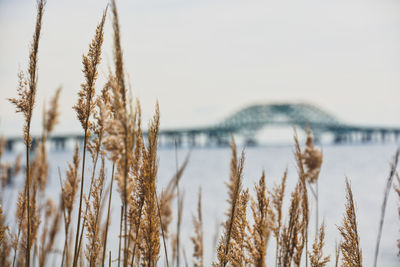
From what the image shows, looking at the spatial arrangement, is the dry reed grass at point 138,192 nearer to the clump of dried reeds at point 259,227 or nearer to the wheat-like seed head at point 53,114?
the clump of dried reeds at point 259,227

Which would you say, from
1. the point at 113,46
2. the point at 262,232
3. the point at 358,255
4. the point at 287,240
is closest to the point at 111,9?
the point at 113,46

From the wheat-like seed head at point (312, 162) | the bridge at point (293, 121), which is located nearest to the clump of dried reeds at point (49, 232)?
the wheat-like seed head at point (312, 162)

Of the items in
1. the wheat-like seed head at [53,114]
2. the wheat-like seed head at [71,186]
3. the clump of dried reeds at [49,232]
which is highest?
the wheat-like seed head at [53,114]

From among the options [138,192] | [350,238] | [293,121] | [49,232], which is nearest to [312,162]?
[350,238]

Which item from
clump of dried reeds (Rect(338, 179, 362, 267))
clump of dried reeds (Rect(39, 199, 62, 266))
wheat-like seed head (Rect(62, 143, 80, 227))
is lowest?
clump of dried reeds (Rect(39, 199, 62, 266))

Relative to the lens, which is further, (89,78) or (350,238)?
(350,238)

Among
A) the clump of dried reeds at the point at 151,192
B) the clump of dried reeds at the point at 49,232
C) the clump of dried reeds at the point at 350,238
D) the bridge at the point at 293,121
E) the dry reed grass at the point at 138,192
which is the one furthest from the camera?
the bridge at the point at 293,121

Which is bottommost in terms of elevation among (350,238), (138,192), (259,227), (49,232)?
(49,232)

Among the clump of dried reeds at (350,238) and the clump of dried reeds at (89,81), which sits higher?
the clump of dried reeds at (89,81)

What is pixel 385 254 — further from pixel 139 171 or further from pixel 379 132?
pixel 379 132

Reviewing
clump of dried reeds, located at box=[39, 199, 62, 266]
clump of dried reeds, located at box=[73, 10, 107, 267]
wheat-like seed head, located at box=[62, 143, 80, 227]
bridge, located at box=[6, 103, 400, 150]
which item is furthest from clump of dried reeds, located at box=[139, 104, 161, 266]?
bridge, located at box=[6, 103, 400, 150]

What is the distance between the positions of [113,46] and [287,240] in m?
1.00

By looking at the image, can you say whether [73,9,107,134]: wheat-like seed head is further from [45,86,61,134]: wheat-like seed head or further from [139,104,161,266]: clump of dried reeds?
[45,86,61,134]: wheat-like seed head

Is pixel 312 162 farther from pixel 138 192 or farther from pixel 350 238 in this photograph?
pixel 138 192
